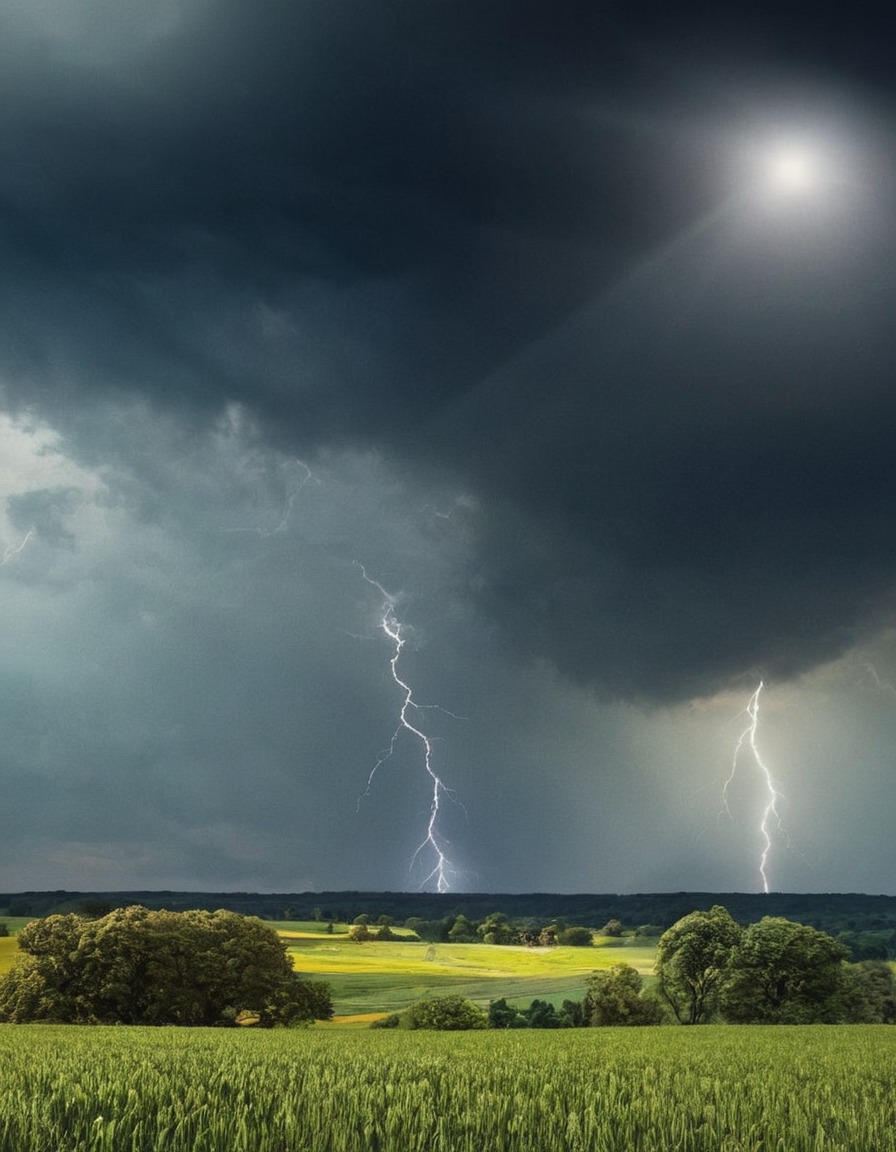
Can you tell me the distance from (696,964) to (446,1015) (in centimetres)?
2766

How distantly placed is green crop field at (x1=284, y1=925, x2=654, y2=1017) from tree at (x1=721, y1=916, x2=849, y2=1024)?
73.5 feet

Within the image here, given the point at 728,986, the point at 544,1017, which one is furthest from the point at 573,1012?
the point at 728,986

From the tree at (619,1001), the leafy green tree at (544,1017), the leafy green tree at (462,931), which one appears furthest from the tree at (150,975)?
the leafy green tree at (462,931)

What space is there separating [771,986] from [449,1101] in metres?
83.3

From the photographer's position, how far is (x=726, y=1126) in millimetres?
6020

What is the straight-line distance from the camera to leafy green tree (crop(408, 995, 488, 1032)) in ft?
223

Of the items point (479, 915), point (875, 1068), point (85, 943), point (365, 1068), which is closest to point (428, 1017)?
point (85, 943)

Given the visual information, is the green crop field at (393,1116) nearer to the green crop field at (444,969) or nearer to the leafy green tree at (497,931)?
the green crop field at (444,969)

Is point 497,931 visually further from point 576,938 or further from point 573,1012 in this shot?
point 573,1012

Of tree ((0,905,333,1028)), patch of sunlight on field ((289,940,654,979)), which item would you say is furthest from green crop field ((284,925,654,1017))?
tree ((0,905,333,1028))

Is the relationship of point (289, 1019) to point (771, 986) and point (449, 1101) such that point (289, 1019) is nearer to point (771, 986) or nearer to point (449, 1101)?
point (771, 986)

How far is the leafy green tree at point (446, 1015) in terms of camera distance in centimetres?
6788

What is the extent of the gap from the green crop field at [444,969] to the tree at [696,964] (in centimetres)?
1530

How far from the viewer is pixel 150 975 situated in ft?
205
